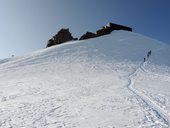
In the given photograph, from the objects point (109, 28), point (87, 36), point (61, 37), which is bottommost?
point (87, 36)

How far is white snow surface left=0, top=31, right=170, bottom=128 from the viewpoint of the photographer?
1431 centimetres

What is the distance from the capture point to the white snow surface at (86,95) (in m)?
14.3

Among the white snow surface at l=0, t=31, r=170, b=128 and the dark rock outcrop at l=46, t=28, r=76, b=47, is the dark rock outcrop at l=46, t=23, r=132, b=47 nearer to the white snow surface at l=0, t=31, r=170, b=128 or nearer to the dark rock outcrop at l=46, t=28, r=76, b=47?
the dark rock outcrop at l=46, t=28, r=76, b=47

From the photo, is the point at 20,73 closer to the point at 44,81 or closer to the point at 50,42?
the point at 44,81

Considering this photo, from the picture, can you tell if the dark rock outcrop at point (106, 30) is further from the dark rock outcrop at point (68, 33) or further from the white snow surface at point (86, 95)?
the white snow surface at point (86, 95)

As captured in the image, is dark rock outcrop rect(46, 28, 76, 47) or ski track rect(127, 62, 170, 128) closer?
ski track rect(127, 62, 170, 128)

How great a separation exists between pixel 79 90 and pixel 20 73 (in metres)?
14.2

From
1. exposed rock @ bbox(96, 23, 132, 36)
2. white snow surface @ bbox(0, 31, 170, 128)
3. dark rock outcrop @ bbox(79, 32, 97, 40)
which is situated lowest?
white snow surface @ bbox(0, 31, 170, 128)

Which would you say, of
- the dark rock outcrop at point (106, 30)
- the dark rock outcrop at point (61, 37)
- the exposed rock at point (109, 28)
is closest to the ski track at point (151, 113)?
the dark rock outcrop at point (106, 30)

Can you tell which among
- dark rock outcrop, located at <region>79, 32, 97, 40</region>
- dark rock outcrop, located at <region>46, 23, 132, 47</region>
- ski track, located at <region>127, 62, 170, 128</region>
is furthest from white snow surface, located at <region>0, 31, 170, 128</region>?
dark rock outcrop, located at <region>46, 23, 132, 47</region>

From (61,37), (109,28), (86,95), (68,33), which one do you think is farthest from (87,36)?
(86,95)

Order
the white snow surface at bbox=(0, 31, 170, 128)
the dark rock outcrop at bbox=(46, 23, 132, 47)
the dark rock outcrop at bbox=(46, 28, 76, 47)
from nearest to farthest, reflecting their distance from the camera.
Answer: the white snow surface at bbox=(0, 31, 170, 128) < the dark rock outcrop at bbox=(46, 23, 132, 47) < the dark rock outcrop at bbox=(46, 28, 76, 47)

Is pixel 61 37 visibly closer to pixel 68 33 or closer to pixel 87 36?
pixel 68 33

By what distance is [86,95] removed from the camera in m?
20.6
